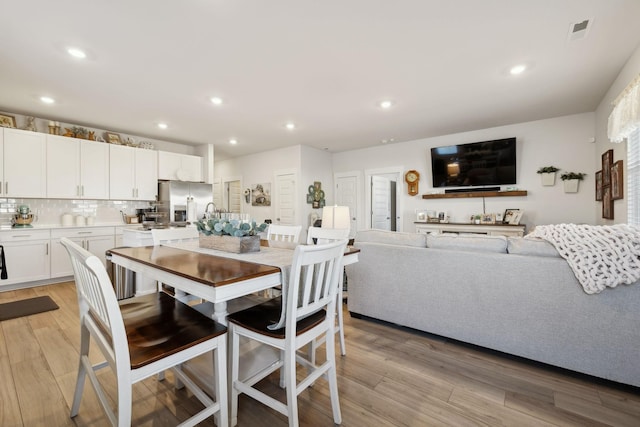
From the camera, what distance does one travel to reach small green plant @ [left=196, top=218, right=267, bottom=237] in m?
1.88

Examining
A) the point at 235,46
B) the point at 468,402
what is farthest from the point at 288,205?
the point at 468,402

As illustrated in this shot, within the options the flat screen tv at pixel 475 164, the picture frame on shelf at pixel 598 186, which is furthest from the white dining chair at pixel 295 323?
the flat screen tv at pixel 475 164

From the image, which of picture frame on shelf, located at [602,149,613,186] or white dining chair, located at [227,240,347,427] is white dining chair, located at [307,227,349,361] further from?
picture frame on shelf, located at [602,149,613,186]

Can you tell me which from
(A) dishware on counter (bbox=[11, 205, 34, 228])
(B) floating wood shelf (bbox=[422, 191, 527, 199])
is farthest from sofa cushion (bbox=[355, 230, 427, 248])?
(A) dishware on counter (bbox=[11, 205, 34, 228])

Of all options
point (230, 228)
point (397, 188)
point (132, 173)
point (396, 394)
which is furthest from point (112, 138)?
point (396, 394)

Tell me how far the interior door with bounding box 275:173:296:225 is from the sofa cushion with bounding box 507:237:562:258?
4.48m

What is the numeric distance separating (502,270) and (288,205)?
15.4ft

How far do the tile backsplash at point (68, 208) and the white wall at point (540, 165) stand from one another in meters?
5.69

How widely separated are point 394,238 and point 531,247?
1.01 meters

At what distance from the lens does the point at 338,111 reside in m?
3.97

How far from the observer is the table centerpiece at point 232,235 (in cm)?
187

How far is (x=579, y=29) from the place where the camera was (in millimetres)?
2166

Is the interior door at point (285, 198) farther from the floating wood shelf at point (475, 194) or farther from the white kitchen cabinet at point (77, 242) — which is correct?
the white kitchen cabinet at point (77, 242)

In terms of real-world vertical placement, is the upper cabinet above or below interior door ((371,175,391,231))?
above
